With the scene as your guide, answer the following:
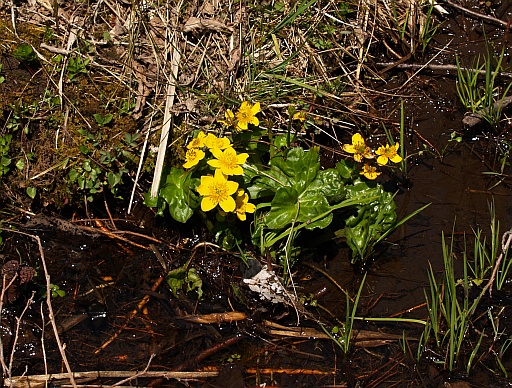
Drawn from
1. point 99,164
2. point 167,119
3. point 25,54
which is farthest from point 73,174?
point 25,54

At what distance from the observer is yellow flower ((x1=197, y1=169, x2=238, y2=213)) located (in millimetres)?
3227

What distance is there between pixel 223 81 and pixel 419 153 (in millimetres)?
1286

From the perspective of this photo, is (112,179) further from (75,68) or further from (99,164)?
(75,68)

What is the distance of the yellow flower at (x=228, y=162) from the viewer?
3.23 meters

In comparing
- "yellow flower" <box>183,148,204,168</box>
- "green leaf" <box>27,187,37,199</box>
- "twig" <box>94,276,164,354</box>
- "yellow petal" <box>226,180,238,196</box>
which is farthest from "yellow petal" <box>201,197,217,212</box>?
"green leaf" <box>27,187,37,199</box>

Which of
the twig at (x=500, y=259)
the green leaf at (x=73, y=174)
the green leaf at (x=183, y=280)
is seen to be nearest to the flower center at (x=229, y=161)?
the green leaf at (x=183, y=280)

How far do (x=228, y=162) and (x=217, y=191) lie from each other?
152 mm

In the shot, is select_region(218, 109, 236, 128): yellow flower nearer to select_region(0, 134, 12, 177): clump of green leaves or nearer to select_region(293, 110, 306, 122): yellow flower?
select_region(293, 110, 306, 122): yellow flower

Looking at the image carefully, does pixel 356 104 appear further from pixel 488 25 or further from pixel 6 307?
pixel 6 307

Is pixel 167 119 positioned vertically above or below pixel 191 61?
below

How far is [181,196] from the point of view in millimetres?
3527

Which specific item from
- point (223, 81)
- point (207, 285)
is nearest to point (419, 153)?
point (223, 81)

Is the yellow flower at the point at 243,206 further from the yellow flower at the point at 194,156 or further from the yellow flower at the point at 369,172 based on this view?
the yellow flower at the point at 369,172

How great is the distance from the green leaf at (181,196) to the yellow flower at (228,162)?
0.93 feet
